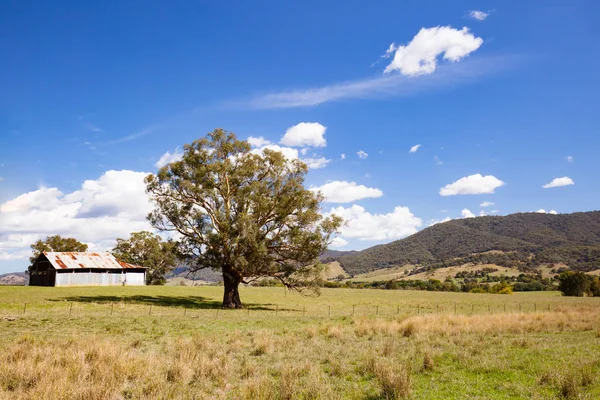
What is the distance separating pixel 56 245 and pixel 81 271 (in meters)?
30.6

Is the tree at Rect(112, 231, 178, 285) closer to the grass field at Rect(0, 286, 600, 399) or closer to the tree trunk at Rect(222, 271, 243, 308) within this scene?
the tree trunk at Rect(222, 271, 243, 308)

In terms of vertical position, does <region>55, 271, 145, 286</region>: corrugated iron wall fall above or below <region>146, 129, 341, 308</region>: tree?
below

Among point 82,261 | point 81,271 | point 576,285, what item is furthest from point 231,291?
point 576,285

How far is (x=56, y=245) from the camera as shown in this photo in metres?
95.6

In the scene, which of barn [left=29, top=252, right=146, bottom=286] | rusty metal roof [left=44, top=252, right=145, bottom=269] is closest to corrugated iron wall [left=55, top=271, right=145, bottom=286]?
barn [left=29, top=252, right=146, bottom=286]

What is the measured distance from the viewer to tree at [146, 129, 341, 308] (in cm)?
3934

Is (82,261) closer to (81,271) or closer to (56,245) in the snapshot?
Answer: (81,271)

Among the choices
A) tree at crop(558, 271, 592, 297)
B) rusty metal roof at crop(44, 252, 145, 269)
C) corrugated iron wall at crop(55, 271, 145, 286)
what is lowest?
tree at crop(558, 271, 592, 297)

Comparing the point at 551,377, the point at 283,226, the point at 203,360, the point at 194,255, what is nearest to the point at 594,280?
the point at 283,226

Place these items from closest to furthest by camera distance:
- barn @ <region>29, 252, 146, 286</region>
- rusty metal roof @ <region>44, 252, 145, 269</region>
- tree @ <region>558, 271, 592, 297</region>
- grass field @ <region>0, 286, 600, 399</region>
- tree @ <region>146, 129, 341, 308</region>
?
grass field @ <region>0, 286, 600, 399</region> → tree @ <region>146, 129, 341, 308</region> → barn @ <region>29, 252, 146, 286</region> → rusty metal roof @ <region>44, 252, 145, 269</region> → tree @ <region>558, 271, 592, 297</region>

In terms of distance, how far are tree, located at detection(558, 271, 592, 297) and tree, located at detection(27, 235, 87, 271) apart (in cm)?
11187

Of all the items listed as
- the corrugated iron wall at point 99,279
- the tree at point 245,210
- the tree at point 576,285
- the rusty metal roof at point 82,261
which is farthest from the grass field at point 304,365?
the tree at point 576,285

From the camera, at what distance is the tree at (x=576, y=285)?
280 ft

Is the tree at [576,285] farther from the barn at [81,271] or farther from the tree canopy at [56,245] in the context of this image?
the tree canopy at [56,245]
